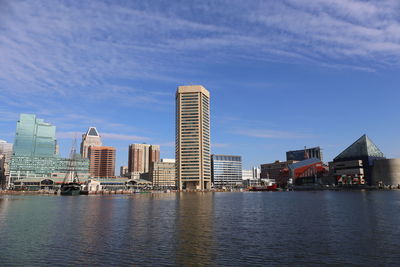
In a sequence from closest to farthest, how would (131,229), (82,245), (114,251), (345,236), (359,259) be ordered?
(359,259) < (114,251) < (82,245) < (345,236) < (131,229)

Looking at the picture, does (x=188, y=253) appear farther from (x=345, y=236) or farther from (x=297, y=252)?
(x=345, y=236)

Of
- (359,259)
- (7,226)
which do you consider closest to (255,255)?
(359,259)

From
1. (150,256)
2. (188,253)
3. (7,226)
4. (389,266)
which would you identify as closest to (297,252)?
(389,266)

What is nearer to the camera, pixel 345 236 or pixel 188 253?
pixel 188 253

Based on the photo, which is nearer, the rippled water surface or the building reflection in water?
the rippled water surface

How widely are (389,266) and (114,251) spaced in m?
27.6

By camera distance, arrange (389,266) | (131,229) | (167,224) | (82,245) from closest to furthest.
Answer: (389,266) < (82,245) < (131,229) < (167,224)

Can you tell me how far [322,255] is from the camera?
107 ft

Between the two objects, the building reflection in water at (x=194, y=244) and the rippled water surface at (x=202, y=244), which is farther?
the building reflection in water at (x=194, y=244)

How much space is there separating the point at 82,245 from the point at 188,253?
13865 mm

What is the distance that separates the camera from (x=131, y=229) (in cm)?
5100

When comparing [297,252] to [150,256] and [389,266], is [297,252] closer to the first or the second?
[389,266]

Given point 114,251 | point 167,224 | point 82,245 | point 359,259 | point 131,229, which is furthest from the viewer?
point 167,224

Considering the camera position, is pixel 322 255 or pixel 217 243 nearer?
pixel 322 255
